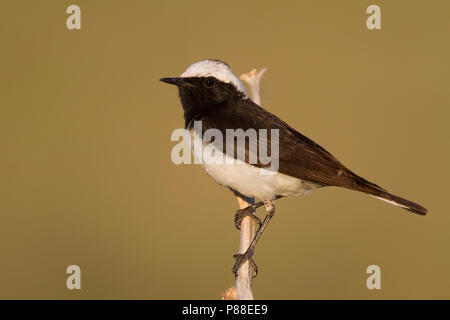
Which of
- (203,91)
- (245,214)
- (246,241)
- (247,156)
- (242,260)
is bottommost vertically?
(242,260)

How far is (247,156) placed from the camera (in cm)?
412

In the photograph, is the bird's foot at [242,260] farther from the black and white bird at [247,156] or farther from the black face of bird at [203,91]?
the black face of bird at [203,91]

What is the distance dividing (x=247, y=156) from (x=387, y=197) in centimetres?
108

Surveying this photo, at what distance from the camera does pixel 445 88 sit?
8.66 meters

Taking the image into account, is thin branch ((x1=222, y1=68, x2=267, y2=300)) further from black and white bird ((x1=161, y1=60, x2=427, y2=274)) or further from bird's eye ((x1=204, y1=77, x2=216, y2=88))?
bird's eye ((x1=204, y1=77, x2=216, y2=88))

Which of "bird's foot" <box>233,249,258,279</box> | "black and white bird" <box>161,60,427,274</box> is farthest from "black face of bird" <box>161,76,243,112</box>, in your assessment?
"bird's foot" <box>233,249,258,279</box>

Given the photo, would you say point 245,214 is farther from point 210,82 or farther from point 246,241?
point 210,82

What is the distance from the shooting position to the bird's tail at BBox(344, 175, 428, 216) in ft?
13.1

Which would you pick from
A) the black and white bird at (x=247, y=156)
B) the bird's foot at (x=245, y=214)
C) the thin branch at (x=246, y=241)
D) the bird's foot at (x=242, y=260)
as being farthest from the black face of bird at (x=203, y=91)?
the bird's foot at (x=242, y=260)

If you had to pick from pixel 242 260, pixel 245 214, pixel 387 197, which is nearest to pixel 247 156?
pixel 245 214

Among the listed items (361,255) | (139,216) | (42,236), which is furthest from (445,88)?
(42,236)

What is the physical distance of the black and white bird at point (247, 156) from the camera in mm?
4129

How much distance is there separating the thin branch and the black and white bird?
6 cm

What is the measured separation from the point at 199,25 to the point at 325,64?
88.8 inches
